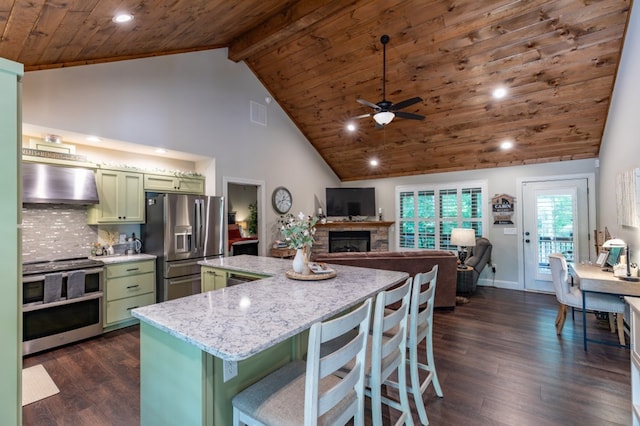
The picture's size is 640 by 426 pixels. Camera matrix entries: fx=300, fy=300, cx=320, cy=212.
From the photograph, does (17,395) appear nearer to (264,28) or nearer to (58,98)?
(58,98)

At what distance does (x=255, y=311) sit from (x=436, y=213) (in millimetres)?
6043

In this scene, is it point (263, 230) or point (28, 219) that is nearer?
point (28, 219)

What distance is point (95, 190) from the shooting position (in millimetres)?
3812

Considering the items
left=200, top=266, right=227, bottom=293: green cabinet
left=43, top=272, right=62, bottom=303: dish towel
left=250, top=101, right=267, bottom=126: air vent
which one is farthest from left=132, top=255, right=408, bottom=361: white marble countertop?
left=250, top=101, right=267, bottom=126: air vent

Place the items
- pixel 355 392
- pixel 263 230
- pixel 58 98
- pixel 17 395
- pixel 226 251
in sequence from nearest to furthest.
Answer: pixel 17 395 → pixel 355 392 → pixel 58 98 → pixel 226 251 → pixel 263 230

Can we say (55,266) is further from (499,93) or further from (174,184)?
(499,93)

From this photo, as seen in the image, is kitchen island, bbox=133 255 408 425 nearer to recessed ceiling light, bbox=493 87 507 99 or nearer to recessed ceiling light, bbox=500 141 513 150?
recessed ceiling light, bbox=493 87 507 99

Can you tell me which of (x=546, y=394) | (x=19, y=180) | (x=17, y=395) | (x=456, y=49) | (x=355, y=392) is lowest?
(x=546, y=394)

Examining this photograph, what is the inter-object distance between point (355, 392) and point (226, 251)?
13.4 ft

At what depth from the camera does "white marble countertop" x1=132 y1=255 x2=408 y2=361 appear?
4.10 feet

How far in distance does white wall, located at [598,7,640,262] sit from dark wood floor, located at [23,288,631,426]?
4.36ft

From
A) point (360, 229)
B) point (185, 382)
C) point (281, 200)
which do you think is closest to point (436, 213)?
point (360, 229)

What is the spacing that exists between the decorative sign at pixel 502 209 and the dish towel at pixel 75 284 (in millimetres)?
6863

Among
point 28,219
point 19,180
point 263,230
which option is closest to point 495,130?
point 263,230
